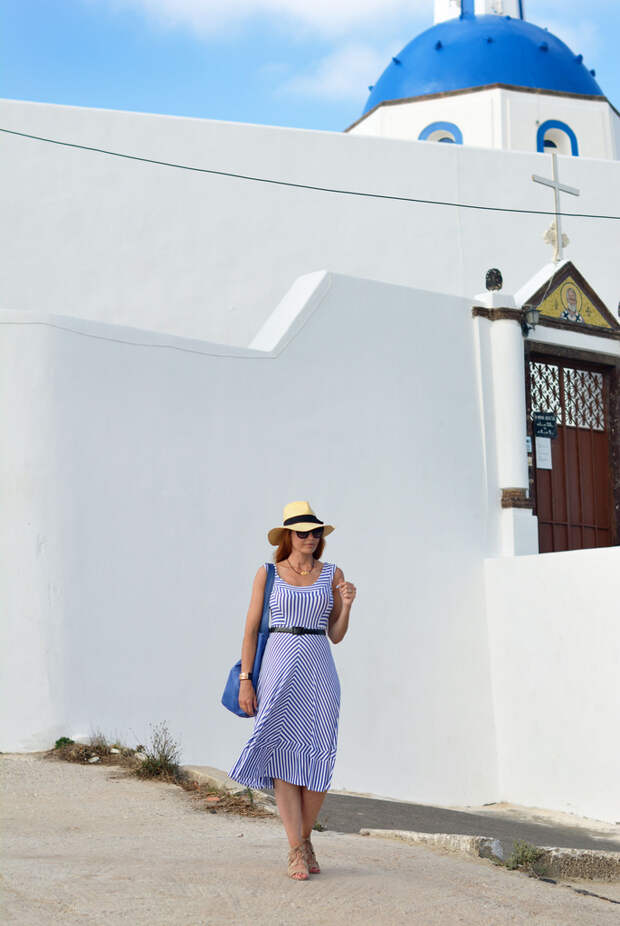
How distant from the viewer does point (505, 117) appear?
53.3ft

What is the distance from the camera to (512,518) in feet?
33.5

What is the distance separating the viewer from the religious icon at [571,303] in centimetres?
1102

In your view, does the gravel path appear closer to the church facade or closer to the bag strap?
the bag strap

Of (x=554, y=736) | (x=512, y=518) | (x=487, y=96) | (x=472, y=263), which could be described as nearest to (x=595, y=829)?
(x=554, y=736)

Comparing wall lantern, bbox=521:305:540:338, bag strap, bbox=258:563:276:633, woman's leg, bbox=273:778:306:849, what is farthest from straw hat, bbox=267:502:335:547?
wall lantern, bbox=521:305:540:338

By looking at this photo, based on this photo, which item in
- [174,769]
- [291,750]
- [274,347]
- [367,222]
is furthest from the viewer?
[367,222]

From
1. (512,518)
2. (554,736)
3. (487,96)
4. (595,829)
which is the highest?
(487,96)

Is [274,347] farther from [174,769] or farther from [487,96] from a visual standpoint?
[487,96]

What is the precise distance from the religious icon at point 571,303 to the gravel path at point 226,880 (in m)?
6.54

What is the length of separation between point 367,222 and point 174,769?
25.2 feet

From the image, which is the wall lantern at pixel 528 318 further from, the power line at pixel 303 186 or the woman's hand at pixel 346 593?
the woman's hand at pixel 346 593

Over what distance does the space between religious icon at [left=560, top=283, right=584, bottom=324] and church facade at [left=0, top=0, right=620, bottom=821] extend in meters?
0.05

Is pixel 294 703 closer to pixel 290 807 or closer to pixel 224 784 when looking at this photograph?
pixel 290 807

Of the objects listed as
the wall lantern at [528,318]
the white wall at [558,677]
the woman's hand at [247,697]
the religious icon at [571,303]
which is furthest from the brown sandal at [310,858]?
the religious icon at [571,303]
